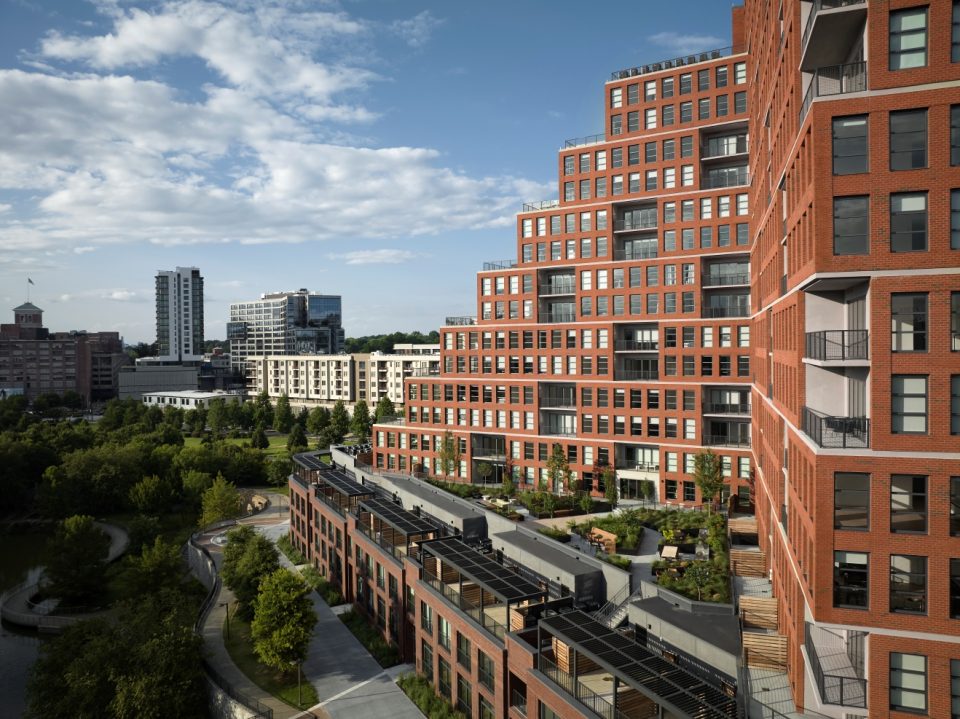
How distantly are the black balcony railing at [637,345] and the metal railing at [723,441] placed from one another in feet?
31.1

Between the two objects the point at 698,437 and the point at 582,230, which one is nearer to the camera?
the point at 698,437

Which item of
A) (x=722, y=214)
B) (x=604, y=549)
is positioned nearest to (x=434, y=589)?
(x=604, y=549)

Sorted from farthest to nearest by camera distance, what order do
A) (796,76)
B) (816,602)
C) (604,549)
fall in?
(604,549), (796,76), (816,602)

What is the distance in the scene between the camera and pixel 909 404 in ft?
60.3

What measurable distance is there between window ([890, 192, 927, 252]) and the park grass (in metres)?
32.2

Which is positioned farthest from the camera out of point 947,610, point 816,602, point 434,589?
point 434,589

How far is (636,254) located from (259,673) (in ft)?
157

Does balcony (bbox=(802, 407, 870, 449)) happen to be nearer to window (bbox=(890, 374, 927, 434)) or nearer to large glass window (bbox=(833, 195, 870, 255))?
window (bbox=(890, 374, 927, 434))

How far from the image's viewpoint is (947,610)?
17.9m

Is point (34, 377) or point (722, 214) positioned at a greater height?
point (722, 214)

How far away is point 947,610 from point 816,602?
3.20 metres

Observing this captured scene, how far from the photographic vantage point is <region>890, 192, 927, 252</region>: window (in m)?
18.5

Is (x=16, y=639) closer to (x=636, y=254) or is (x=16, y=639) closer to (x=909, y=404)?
(x=909, y=404)

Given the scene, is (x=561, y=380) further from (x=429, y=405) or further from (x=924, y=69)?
(x=924, y=69)
